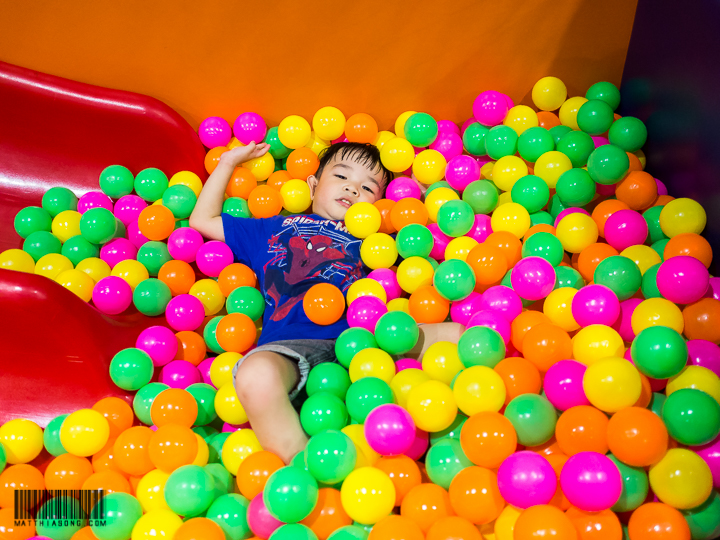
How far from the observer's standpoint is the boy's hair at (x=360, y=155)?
2039mm

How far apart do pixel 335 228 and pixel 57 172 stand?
3.62ft

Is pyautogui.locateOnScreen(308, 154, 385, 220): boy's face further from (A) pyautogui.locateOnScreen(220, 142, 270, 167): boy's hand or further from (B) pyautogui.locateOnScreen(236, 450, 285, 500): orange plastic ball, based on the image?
(B) pyautogui.locateOnScreen(236, 450, 285, 500): orange plastic ball

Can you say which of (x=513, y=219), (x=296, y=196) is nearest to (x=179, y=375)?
(x=296, y=196)

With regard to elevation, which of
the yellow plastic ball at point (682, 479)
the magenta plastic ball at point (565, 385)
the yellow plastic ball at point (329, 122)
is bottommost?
the yellow plastic ball at point (682, 479)

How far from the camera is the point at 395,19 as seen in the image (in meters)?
2.05

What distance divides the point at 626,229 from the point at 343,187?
881 millimetres

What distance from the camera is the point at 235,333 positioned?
1.64 metres

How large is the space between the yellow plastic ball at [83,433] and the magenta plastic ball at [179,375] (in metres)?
0.25

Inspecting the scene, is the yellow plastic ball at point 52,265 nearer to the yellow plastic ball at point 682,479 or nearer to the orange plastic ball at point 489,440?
the orange plastic ball at point 489,440

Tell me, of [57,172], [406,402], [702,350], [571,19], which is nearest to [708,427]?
[702,350]

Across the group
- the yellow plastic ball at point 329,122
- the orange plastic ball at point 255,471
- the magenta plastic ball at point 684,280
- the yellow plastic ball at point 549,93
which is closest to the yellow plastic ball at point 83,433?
the orange plastic ball at point 255,471

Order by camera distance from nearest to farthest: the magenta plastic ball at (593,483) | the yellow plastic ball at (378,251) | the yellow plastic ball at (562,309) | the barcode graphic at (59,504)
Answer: the magenta plastic ball at (593,483), the barcode graphic at (59,504), the yellow plastic ball at (562,309), the yellow plastic ball at (378,251)

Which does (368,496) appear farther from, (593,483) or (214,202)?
(214,202)

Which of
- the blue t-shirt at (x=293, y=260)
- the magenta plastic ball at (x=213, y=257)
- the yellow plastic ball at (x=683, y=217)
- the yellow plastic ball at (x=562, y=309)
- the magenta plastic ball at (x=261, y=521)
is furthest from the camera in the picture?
the magenta plastic ball at (x=213, y=257)
